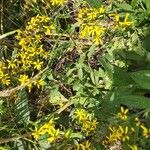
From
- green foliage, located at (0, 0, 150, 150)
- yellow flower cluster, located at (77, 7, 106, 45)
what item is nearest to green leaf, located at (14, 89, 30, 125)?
green foliage, located at (0, 0, 150, 150)

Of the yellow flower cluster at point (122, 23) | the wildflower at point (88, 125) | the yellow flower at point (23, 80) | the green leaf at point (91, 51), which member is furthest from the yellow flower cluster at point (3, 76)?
the yellow flower cluster at point (122, 23)

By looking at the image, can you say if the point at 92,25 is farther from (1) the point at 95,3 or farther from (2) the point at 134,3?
(2) the point at 134,3

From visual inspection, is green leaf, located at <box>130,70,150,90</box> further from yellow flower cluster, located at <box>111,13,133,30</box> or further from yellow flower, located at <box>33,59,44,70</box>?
yellow flower, located at <box>33,59,44,70</box>

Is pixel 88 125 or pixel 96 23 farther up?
pixel 96 23

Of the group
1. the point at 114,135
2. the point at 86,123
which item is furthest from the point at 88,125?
the point at 114,135

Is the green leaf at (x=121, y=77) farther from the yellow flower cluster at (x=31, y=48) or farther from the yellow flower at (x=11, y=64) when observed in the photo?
the yellow flower at (x=11, y=64)

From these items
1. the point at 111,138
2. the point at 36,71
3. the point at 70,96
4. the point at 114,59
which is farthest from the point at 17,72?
the point at 111,138

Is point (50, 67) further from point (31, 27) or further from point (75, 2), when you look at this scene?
point (75, 2)
